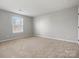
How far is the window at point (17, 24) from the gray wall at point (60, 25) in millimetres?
1767

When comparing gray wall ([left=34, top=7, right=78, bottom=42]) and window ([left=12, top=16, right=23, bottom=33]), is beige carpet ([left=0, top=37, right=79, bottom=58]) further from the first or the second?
window ([left=12, top=16, right=23, bottom=33])

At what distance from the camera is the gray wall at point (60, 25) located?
4.40 m

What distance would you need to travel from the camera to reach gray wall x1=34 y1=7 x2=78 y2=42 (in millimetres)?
4401

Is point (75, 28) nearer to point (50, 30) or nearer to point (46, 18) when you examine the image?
point (50, 30)

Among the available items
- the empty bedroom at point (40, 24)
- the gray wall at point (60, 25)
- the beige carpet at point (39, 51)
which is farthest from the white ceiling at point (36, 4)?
the beige carpet at point (39, 51)

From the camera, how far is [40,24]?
6.64 metres

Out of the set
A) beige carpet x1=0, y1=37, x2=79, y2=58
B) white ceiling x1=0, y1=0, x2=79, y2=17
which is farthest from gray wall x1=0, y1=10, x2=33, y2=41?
beige carpet x1=0, y1=37, x2=79, y2=58

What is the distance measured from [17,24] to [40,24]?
7.41 feet

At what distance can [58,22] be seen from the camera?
205 inches

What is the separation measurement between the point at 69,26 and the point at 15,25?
4.50m

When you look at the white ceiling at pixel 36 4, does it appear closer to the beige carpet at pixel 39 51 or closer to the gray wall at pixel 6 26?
the gray wall at pixel 6 26

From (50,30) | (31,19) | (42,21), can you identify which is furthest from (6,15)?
(50,30)

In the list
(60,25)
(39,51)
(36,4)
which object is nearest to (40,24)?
(60,25)

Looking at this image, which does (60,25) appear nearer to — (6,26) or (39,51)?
(39,51)
